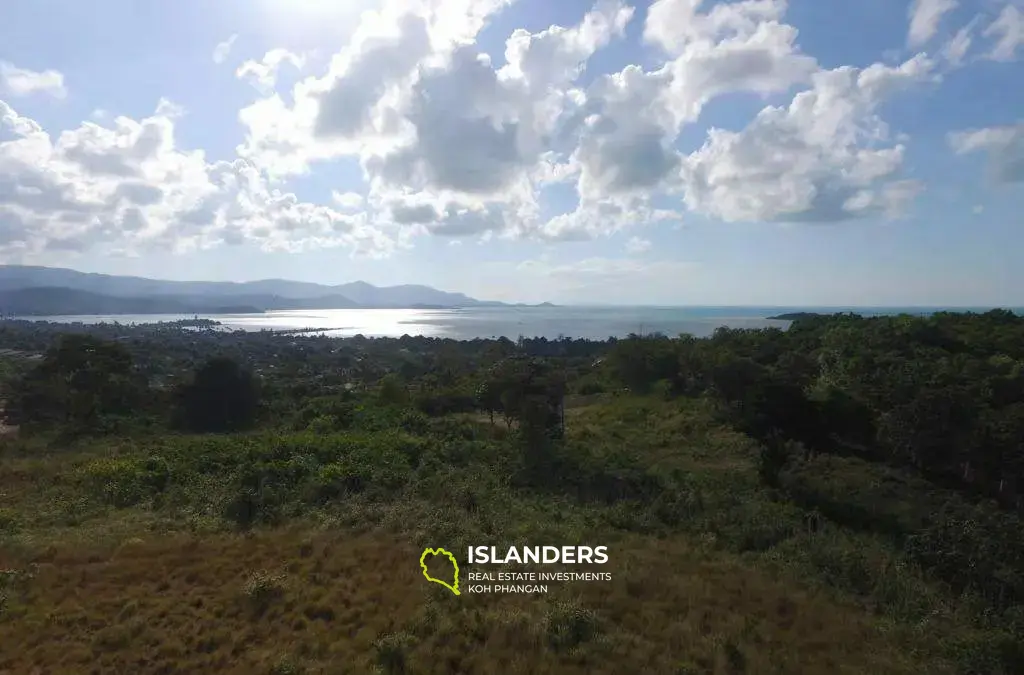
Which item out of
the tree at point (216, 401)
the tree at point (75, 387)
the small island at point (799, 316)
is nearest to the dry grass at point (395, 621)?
the tree at point (75, 387)

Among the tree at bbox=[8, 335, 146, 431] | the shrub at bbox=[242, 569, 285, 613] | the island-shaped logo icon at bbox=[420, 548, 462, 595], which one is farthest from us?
the tree at bbox=[8, 335, 146, 431]

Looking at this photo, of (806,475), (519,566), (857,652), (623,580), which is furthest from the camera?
(806,475)

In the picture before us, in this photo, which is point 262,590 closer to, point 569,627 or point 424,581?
point 424,581

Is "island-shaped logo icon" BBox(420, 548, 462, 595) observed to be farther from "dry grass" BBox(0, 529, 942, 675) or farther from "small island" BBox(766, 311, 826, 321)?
"small island" BBox(766, 311, 826, 321)

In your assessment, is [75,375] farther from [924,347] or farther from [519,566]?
[924,347]

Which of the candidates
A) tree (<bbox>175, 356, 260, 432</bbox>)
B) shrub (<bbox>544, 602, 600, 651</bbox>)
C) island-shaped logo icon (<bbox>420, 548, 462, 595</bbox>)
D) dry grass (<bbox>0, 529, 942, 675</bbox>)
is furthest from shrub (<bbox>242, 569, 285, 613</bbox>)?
tree (<bbox>175, 356, 260, 432</bbox>)

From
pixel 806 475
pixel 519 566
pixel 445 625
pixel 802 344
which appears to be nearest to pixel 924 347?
pixel 802 344
